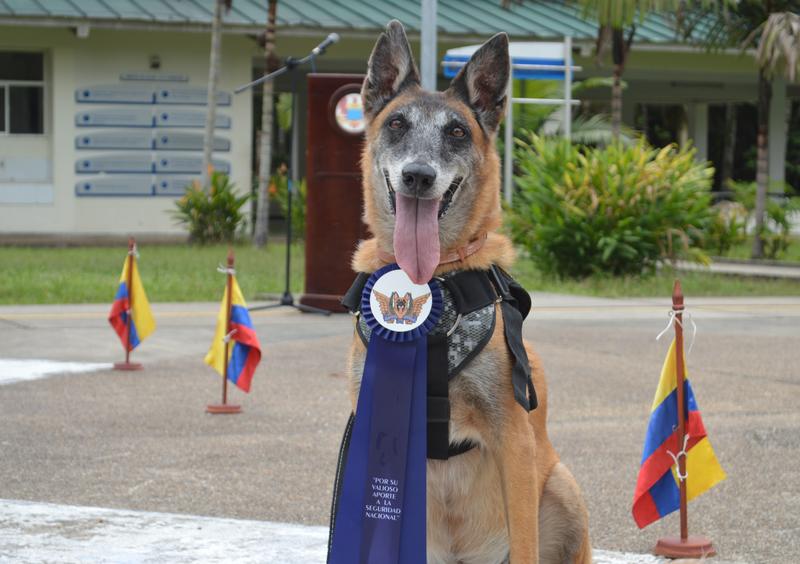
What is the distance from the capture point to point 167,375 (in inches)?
416

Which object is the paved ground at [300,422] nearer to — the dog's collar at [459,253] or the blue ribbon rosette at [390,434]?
the blue ribbon rosette at [390,434]

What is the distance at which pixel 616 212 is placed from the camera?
18.5 m

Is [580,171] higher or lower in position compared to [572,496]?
higher

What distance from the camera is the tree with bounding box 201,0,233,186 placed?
26508mm

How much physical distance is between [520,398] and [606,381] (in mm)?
6545

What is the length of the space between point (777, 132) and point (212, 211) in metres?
17.7

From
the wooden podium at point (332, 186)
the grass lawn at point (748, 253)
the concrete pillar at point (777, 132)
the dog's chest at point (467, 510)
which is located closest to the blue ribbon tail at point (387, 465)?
the dog's chest at point (467, 510)

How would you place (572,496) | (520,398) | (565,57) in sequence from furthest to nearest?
(565,57), (572,496), (520,398)

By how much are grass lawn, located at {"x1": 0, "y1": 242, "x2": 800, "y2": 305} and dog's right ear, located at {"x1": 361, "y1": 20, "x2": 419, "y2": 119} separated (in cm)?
1206

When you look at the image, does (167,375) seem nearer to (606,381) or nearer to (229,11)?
(606,381)

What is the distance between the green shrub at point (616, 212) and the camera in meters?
18.5

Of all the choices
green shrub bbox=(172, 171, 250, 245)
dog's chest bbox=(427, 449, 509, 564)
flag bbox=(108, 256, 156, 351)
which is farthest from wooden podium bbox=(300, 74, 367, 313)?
green shrub bbox=(172, 171, 250, 245)

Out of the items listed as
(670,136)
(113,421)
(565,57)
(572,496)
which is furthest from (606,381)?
(670,136)

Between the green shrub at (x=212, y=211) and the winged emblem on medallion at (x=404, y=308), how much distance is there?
72.6ft
